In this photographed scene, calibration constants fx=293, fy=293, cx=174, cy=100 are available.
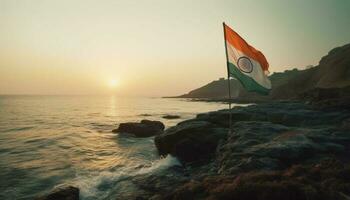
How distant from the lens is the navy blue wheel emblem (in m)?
15.5

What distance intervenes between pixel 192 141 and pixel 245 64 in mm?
5647

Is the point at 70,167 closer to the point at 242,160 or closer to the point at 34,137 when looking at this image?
the point at 242,160

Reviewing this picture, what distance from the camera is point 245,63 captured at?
15.6 meters

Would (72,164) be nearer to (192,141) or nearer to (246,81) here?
(192,141)

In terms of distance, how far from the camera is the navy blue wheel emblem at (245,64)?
15539 mm


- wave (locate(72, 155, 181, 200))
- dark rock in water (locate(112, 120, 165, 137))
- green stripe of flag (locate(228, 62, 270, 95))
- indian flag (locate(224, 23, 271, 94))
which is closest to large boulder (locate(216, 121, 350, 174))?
green stripe of flag (locate(228, 62, 270, 95))

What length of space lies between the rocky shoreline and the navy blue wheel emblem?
3.31 metres

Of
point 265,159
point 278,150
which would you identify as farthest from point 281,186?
point 278,150

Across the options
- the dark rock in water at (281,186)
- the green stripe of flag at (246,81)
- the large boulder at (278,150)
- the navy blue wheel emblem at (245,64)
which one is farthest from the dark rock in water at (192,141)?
the dark rock in water at (281,186)

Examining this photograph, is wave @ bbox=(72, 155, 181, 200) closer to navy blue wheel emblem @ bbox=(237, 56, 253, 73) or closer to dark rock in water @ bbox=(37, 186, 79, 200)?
dark rock in water @ bbox=(37, 186, 79, 200)

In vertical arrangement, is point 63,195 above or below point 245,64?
below

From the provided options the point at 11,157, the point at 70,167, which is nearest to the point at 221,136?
the point at 70,167

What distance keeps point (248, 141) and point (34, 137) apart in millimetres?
27053

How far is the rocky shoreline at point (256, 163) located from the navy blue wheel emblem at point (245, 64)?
10.9 feet
